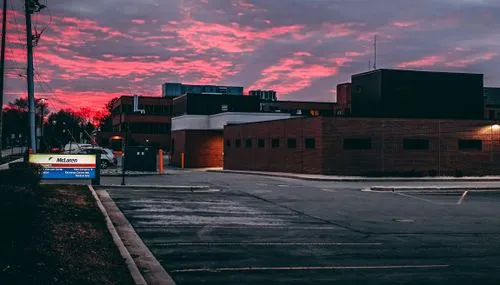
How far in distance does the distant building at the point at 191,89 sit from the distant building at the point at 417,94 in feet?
278

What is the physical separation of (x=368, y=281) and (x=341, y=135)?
3019 centimetres

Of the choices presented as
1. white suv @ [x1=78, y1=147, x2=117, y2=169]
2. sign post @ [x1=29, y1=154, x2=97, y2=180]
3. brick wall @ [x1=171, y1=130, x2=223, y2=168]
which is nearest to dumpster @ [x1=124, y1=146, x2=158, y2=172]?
white suv @ [x1=78, y1=147, x2=117, y2=169]

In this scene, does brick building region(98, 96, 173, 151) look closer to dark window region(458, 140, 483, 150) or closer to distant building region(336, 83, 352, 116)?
distant building region(336, 83, 352, 116)

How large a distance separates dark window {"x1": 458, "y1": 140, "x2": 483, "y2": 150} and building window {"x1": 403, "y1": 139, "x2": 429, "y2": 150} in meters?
2.87

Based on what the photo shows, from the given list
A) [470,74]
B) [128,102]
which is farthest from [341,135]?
[128,102]

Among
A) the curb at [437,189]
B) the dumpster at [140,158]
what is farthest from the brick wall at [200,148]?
the curb at [437,189]

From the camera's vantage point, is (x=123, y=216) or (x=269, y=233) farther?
(x=123, y=216)

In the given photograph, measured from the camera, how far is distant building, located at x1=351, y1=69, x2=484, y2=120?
147ft

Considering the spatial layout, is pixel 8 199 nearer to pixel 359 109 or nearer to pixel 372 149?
pixel 372 149

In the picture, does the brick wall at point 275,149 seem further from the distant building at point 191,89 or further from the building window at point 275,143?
the distant building at point 191,89

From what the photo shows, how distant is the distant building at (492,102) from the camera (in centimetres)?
9609

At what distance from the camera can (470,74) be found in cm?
4744

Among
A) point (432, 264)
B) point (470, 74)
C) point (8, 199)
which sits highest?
point (470, 74)

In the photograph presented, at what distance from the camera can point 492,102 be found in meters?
102
